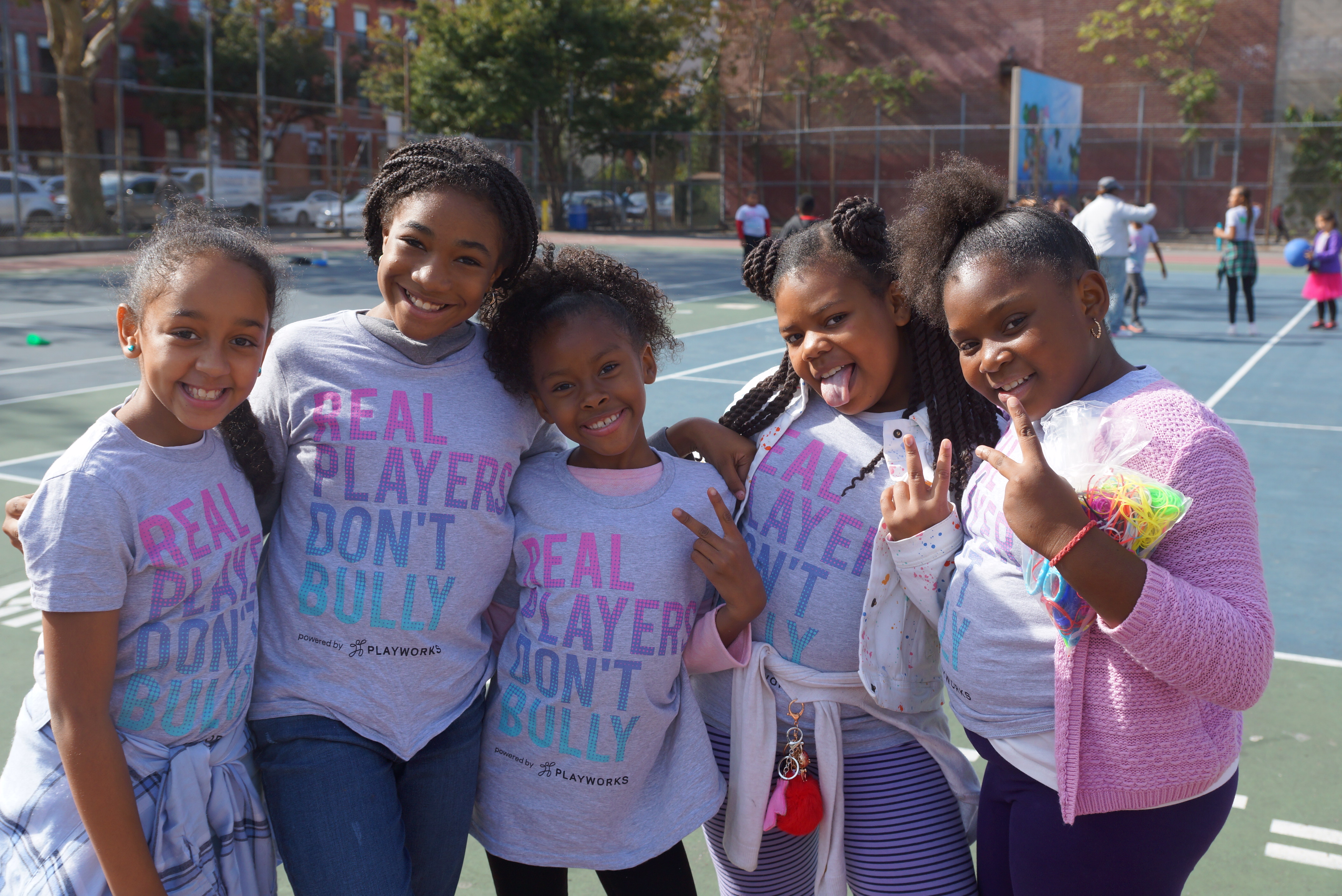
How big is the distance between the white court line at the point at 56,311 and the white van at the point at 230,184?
12.2m

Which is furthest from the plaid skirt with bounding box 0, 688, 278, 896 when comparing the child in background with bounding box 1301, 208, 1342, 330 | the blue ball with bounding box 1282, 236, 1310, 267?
the blue ball with bounding box 1282, 236, 1310, 267

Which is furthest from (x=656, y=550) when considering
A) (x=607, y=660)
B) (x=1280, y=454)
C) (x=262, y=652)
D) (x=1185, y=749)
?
(x=1280, y=454)

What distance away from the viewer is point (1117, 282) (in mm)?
13461

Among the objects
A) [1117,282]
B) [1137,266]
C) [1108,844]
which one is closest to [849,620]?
[1108,844]

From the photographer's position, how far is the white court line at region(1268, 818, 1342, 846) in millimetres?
3025

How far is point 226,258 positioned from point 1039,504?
141 centimetres

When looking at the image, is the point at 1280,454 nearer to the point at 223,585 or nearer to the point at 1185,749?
the point at 1185,749

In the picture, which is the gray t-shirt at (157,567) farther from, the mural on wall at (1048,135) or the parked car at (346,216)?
the parked car at (346,216)

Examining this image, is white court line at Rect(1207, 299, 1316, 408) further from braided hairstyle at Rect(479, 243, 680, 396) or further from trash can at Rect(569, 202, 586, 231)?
trash can at Rect(569, 202, 586, 231)

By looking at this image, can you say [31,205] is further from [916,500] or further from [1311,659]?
[916,500]

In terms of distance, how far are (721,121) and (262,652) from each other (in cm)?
4019

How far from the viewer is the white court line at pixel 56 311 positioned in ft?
44.8

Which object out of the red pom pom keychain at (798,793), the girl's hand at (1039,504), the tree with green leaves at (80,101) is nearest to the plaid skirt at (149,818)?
the red pom pom keychain at (798,793)

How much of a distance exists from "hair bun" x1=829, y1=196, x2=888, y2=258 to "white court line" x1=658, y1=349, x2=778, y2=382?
8.20m
